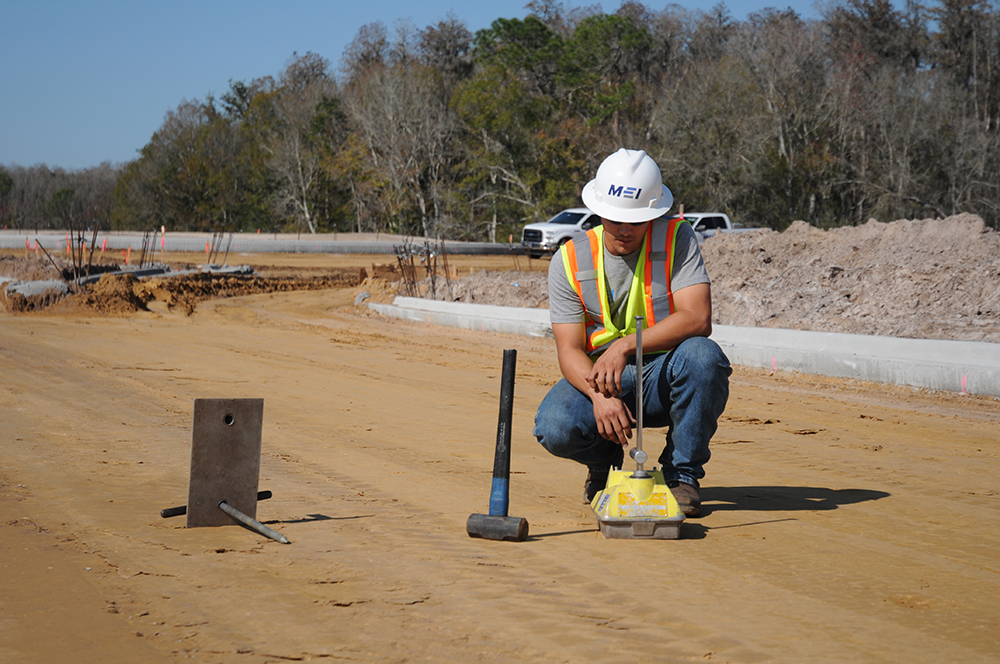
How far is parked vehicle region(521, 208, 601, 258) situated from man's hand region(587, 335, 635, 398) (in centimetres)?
2579

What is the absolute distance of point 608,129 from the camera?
51.8 meters

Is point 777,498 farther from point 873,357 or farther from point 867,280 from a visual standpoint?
point 867,280

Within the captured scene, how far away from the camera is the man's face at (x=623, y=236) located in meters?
4.19

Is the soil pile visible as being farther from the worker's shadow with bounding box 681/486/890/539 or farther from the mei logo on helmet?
the mei logo on helmet

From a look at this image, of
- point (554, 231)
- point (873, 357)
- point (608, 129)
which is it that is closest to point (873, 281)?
point (873, 357)

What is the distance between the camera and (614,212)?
4.18m

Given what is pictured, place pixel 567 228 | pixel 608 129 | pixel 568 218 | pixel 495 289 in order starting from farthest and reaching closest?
pixel 608 129, pixel 568 218, pixel 567 228, pixel 495 289

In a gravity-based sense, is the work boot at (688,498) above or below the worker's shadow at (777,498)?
above

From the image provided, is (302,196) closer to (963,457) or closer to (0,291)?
(0,291)

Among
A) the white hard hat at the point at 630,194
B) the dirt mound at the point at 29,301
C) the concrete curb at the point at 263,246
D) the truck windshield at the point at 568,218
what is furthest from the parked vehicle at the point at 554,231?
the white hard hat at the point at 630,194

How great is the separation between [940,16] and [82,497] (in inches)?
2134

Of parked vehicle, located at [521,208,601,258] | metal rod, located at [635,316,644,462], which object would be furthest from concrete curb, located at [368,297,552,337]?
parked vehicle, located at [521,208,601,258]

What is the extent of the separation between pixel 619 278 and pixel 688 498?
3.59 feet

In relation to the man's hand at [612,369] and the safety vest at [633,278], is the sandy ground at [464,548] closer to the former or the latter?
the man's hand at [612,369]
